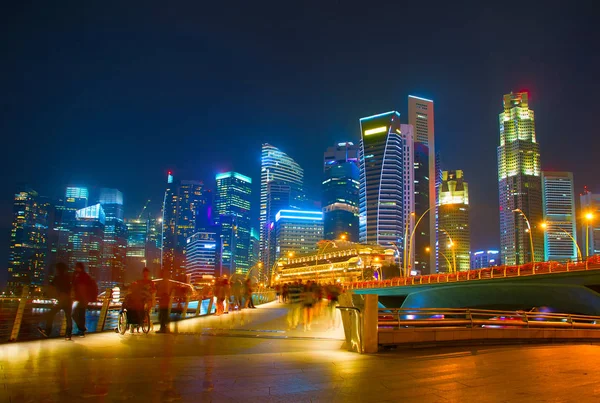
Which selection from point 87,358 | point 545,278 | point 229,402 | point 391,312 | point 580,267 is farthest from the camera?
point 545,278

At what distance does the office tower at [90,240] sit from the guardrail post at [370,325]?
115326 mm

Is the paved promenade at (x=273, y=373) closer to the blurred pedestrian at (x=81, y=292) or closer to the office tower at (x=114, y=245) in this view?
the blurred pedestrian at (x=81, y=292)

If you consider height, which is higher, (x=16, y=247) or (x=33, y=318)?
(x=16, y=247)

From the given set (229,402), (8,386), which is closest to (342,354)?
(229,402)

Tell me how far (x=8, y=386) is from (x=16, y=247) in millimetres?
109477

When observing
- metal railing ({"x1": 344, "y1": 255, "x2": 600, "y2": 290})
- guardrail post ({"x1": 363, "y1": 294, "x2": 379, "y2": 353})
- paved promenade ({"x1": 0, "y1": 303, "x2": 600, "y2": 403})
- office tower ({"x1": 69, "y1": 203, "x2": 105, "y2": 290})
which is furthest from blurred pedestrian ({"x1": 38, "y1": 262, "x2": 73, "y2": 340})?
office tower ({"x1": 69, "y1": 203, "x2": 105, "y2": 290})

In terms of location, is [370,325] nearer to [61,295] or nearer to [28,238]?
[61,295]

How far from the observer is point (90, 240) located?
5281 inches

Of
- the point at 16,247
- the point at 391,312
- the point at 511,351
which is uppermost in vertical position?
the point at 16,247

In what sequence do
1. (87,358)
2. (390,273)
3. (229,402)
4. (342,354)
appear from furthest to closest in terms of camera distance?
(390,273) < (342,354) < (87,358) < (229,402)

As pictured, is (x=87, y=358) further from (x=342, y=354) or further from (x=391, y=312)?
(x=391, y=312)

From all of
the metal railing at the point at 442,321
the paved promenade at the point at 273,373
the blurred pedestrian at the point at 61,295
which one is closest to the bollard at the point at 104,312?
the paved promenade at the point at 273,373

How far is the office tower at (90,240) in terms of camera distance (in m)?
123

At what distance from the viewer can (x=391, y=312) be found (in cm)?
1300
